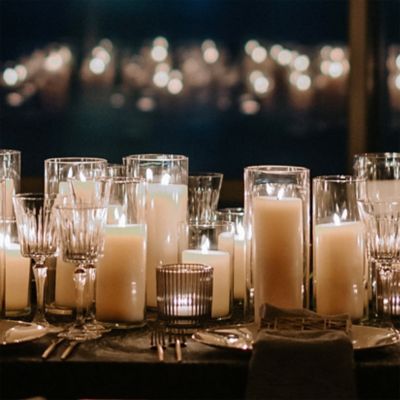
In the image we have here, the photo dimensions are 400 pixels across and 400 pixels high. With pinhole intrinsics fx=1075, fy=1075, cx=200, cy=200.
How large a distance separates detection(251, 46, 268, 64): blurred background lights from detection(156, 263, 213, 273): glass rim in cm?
832

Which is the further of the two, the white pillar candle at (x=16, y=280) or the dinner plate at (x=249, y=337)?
the white pillar candle at (x=16, y=280)

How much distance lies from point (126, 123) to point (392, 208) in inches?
308

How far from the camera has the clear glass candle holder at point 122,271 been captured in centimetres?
176

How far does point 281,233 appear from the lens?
1.75m

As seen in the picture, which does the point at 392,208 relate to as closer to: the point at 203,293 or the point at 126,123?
the point at 203,293

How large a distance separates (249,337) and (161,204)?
13.6 inches

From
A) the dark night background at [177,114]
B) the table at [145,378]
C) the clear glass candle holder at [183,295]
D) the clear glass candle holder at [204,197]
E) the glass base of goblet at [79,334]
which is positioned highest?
the dark night background at [177,114]

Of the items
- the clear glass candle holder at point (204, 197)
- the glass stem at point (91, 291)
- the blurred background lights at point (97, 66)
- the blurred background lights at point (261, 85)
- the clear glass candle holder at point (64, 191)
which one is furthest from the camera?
the blurred background lights at point (261, 85)

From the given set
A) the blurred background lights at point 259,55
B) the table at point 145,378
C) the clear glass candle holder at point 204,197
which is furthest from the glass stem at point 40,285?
the blurred background lights at point 259,55

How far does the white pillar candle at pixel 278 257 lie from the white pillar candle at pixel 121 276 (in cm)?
20

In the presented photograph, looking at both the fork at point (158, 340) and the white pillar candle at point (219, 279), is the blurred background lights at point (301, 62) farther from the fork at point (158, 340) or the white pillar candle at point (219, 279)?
the fork at point (158, 340)

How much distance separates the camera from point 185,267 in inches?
68.9

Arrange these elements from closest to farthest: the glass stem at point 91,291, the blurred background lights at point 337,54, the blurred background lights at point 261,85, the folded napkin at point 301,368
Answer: the folded napkin at point 301,368 → the glass stem at point 91,291 → the blurred background lights at point 261,85 → the blurred background lights at point 337,54

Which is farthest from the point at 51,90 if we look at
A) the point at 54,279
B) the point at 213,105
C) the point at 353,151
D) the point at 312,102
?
the point at 54,279
